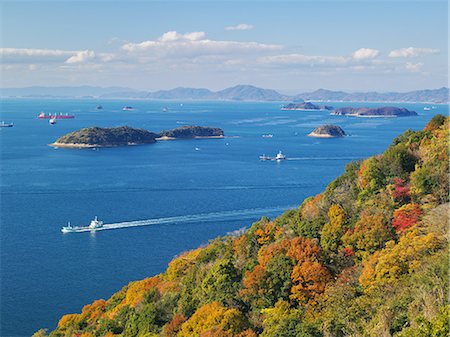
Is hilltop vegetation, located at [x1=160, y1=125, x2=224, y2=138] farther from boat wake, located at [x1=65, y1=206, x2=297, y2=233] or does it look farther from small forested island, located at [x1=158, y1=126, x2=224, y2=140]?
boat wake, located at [x1=65, y1=206, x2=297, y2=233]

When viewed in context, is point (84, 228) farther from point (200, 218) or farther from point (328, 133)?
point (328, 133)

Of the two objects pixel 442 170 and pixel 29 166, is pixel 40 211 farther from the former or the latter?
pixel 442 170

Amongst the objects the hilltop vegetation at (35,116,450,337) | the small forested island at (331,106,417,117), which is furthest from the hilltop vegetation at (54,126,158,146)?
the small forested island at (331,106,417,117)

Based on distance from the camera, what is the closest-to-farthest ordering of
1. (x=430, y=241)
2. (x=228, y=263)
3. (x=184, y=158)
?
(x=430, y=241), (x=228, y=263), (x=184, y=158)

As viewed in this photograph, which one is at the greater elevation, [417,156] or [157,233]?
[417,156]

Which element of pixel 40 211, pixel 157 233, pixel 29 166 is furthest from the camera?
pixel 29 166

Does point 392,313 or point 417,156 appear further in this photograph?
point 417,156

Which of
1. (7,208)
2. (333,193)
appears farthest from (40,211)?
(333,193)
